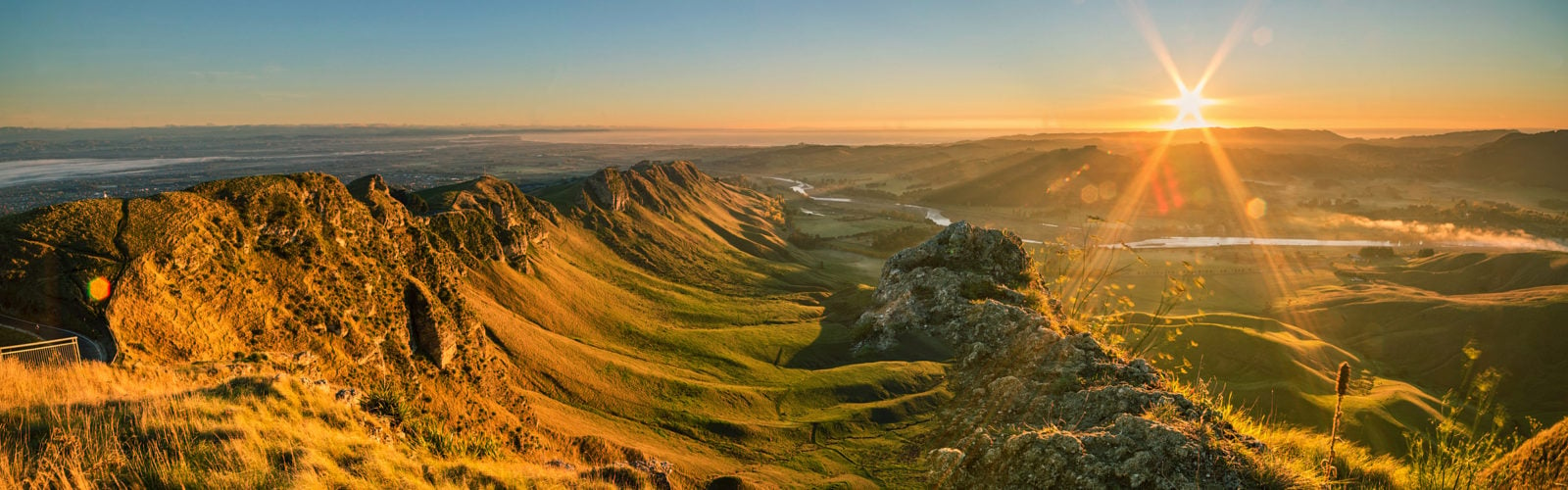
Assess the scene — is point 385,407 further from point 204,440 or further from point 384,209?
point 384,209

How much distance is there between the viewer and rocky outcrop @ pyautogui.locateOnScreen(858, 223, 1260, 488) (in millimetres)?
13414

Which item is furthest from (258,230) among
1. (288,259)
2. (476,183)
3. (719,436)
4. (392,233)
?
(476,183)

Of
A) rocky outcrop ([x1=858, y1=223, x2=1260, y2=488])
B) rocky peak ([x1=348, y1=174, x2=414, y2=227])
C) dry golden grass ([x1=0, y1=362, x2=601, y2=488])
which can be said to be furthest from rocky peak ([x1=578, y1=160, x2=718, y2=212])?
dry golden grass ([x1=0, y1=362, x2=601, y2=488])

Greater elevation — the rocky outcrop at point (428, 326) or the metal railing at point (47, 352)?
the metal railing at point (47, 352)

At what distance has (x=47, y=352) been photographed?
18.4 meters

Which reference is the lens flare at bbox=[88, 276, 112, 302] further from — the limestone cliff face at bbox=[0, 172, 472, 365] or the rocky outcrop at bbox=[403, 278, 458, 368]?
the rocky outcrop at bbox=[403, 278, 458, 368]

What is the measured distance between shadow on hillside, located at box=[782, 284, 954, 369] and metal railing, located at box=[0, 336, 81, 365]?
45224mm

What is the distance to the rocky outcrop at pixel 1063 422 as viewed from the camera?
13.4 meters

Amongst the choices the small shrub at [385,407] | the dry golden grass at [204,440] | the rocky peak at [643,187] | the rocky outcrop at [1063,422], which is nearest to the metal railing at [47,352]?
the dry golden grass at [204,440]

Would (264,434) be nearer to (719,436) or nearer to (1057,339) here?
(1057,339)

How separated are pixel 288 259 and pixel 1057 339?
123 ft

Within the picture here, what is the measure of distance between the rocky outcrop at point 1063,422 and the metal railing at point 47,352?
2616 centimetres

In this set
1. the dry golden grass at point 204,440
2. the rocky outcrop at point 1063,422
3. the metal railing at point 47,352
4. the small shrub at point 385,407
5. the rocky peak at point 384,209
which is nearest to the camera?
the dry golden grass at point 204,440

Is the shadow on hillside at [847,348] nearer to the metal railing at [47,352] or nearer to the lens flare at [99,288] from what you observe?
the lens flare at [99,288]
